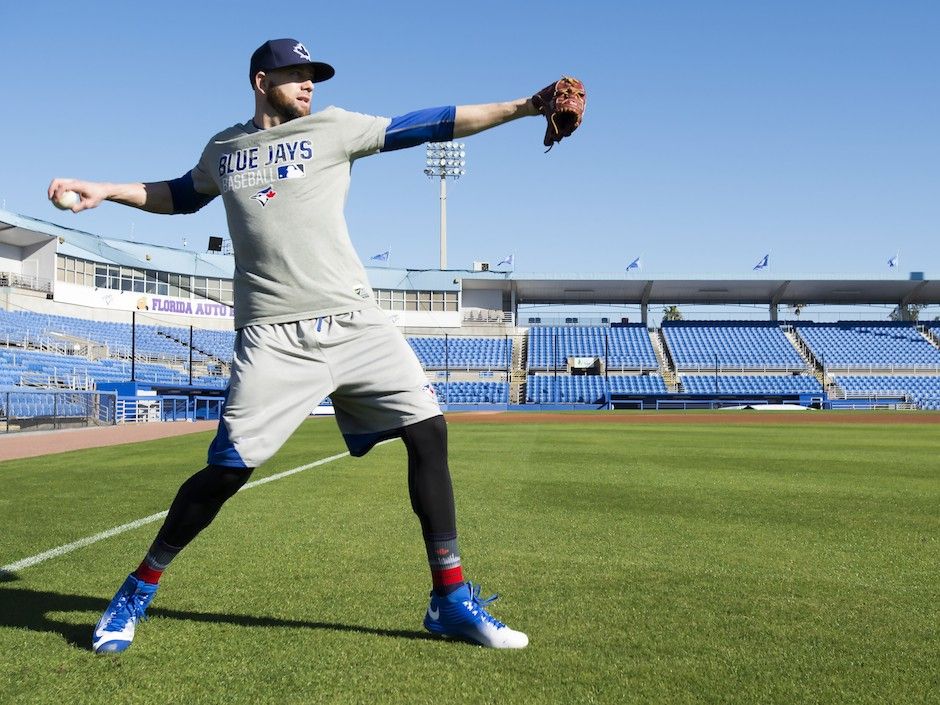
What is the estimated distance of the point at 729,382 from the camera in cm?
5294

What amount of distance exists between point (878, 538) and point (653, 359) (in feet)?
170

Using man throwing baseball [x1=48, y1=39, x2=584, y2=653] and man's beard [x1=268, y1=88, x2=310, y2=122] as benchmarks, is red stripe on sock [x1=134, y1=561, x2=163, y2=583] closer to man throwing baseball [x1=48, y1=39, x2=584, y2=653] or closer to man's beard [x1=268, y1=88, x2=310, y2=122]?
man throwing baseball [x1=48, y1=39, x2=584, y2=653]

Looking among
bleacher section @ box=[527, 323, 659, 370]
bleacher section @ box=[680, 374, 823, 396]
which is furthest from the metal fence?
bleacher section @ box=[680, 374, 823, 396]

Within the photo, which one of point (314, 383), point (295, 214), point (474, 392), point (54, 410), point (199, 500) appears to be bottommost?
point (474, 392)

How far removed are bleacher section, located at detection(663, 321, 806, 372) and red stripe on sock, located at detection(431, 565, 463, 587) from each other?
53.4 m

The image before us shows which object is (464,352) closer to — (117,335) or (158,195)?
(117,335)

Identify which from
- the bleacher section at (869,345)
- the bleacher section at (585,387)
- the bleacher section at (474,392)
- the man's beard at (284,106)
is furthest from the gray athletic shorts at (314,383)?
the bleacher section at (869,345)

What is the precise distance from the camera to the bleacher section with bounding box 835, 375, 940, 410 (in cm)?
5044

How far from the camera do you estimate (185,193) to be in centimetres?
371

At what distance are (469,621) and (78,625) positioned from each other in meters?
1.54

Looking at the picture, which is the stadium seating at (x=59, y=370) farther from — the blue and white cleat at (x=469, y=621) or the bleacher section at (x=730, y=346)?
the bleacher section at (x=730, y=346)

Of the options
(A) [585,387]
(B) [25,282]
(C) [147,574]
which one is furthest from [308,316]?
(A) [585,387]

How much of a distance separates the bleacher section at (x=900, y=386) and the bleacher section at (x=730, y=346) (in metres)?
3.31

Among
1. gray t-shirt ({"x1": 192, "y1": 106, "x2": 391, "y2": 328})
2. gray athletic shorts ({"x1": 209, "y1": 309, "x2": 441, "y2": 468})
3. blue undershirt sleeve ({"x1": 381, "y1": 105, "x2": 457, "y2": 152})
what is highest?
blue undershirt sleeve ({"x1": 381, "y1": 105, "x2": 457, "y2": 152})
